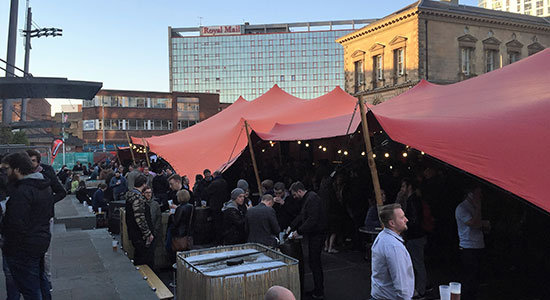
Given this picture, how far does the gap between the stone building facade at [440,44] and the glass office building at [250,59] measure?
75903 millimetres

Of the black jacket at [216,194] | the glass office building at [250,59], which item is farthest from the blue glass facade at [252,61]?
the black jacket at [216,194]

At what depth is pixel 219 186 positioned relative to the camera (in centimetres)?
894

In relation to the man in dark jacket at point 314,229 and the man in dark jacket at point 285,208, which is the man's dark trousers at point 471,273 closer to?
the man in dark jacket at point 314,229

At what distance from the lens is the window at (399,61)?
34591 millimetres

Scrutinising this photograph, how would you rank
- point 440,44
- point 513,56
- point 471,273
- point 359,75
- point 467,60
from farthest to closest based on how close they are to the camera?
point 359,75 → point 513,56 → point 467,60 → point 440,44 → point 471,273

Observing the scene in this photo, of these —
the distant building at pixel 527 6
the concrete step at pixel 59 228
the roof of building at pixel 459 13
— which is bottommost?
the concrete step at pixel 59 228

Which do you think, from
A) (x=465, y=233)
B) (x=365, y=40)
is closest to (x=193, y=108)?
(x=365, y=40)

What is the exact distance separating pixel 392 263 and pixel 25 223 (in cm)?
340

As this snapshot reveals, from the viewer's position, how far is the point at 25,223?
4043 mm

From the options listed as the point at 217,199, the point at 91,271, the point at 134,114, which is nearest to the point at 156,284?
the point at 91,271

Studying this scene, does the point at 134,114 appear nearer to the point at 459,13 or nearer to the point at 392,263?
the point at 459,13

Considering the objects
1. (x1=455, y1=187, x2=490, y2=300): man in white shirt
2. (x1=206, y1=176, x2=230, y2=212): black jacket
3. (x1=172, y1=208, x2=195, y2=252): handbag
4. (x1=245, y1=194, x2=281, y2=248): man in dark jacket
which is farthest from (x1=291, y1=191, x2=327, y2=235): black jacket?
(x1=206, y1=176, x2=230, y2=212): black jacket

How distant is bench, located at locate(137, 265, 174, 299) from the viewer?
5.90 meters

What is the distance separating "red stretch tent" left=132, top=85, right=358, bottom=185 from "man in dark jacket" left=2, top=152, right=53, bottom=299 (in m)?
4.93
